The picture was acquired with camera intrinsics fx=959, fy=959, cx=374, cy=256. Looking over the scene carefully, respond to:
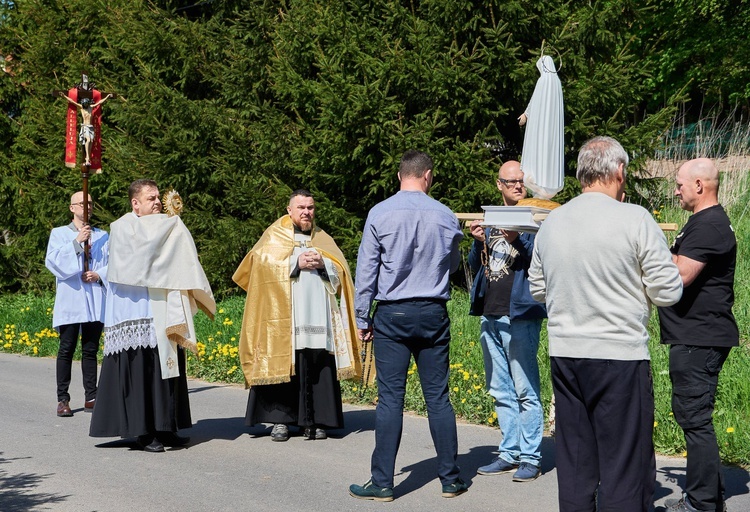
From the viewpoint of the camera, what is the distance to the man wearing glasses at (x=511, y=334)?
6543mm

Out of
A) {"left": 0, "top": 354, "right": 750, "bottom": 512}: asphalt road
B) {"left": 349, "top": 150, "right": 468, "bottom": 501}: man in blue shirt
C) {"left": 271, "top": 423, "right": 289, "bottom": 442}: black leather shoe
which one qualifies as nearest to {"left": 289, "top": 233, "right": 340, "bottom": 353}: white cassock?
{"left": 271, "top": 423, "right": 289, "bottom": 442}: black leather shoe

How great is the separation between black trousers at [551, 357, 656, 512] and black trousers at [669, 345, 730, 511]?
34.2 inches

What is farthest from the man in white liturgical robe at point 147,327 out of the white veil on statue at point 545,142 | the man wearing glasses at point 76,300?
the white veil on statue at point 545,142

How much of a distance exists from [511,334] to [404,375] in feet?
3.03

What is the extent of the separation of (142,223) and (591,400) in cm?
461

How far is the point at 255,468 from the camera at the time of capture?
715 cm

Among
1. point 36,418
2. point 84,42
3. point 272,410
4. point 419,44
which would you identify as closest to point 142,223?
point 272,410

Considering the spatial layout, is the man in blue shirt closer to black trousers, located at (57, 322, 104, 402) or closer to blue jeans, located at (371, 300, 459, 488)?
blue jeans, located at (371, 300, 459, 488)

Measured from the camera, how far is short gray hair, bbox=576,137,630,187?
468cm

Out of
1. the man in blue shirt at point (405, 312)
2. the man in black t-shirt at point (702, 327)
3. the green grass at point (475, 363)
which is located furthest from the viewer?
the green grass at point (475, 363)

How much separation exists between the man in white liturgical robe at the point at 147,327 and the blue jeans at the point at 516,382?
2.69 metres

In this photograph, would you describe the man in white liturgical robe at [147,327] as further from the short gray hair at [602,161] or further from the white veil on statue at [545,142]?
the short gray hair at [602,161]

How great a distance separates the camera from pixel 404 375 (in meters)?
6.18

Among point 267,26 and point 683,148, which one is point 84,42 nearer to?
point 267,26
